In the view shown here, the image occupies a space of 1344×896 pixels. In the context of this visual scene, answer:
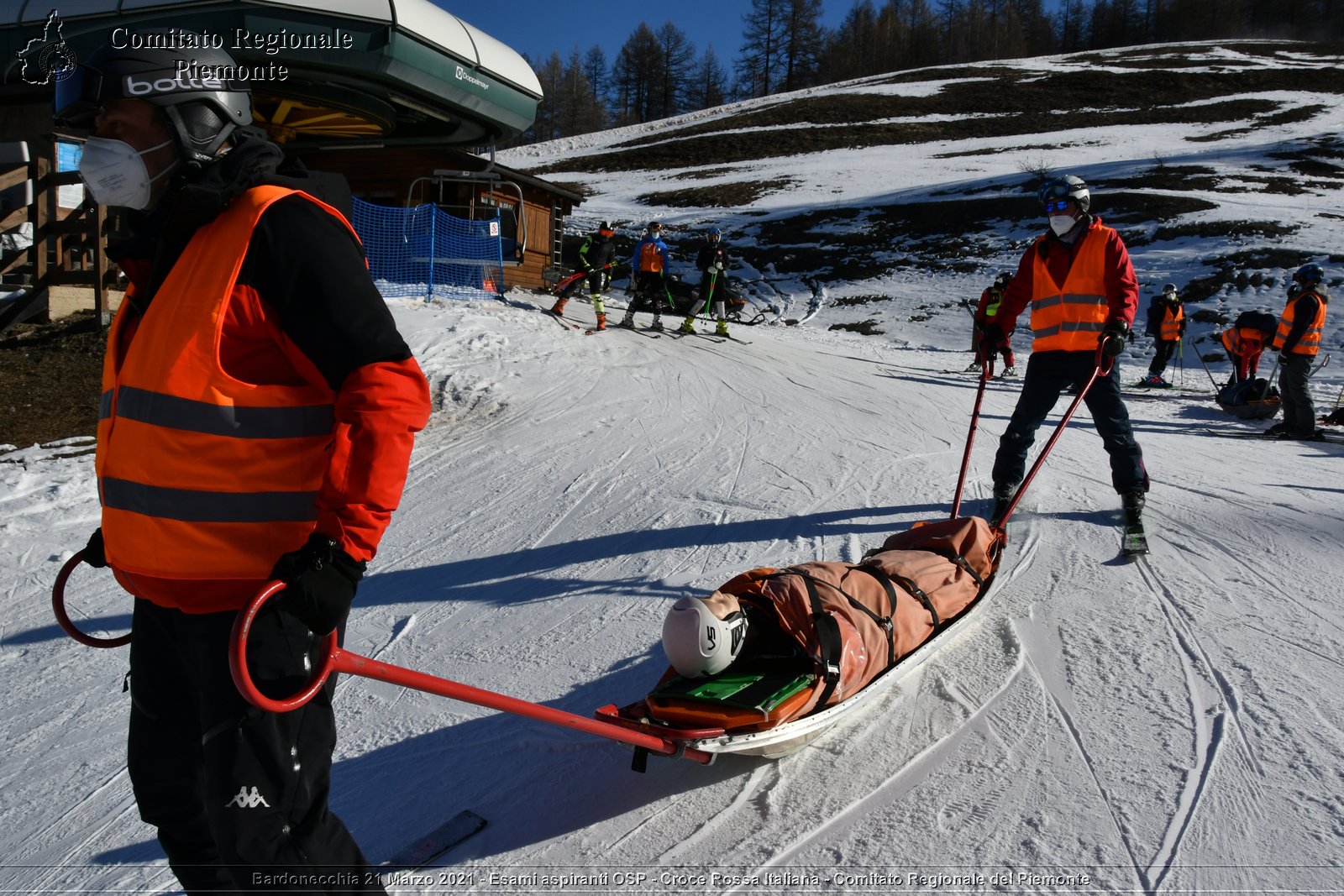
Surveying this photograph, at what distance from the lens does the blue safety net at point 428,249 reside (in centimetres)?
1322

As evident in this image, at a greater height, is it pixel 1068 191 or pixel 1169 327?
pixel 1068 191

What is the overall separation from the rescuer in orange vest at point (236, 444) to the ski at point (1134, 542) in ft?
12.4

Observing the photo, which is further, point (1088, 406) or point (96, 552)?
point (1088, 406)

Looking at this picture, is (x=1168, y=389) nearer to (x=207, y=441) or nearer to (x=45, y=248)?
(x=207, y=441)

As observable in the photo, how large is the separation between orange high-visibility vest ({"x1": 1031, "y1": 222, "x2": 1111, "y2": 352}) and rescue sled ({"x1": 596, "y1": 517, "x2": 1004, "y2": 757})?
1.50m

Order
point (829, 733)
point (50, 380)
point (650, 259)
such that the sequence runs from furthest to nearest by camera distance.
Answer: point (650, 259) < point (50, 380) < point (829, 733)

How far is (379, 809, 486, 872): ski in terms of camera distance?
88.9 inches

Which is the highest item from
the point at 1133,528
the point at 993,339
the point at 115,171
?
the point at 115,171

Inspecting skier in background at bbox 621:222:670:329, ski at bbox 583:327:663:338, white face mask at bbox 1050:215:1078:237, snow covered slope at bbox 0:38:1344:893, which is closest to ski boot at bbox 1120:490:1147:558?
snow covered slope at bbox 0:38:1344:893

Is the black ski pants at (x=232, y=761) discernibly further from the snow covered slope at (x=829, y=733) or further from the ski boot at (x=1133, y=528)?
the ski boot at (x=1133, y=528)

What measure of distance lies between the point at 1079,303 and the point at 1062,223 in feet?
1.44

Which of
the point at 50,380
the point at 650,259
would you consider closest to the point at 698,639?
the point at 50,380

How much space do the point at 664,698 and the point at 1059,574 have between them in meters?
2.40

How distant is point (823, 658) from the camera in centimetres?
260
